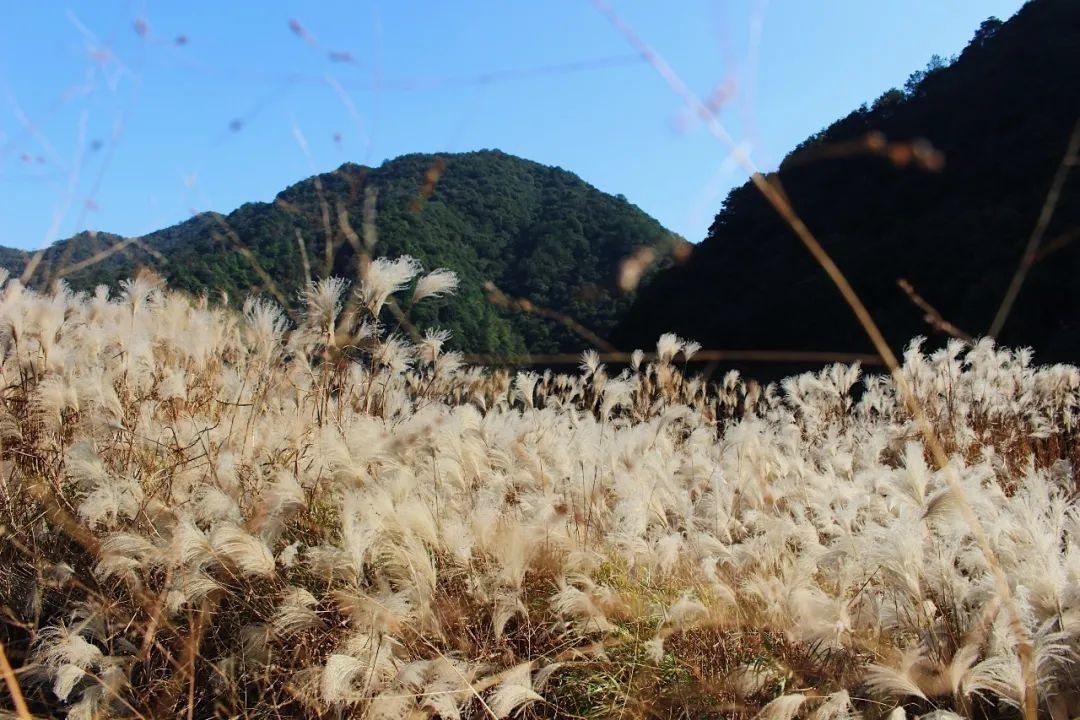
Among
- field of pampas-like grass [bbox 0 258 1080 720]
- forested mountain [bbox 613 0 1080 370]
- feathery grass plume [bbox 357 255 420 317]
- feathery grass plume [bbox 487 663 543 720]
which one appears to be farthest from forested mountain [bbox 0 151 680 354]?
forested mountain [bbox 613 0 1080 370]

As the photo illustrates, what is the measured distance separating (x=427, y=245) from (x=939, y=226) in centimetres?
2375

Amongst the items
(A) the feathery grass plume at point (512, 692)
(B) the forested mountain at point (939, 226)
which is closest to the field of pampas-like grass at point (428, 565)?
(A) the feathery grass plume at point (512, 692)

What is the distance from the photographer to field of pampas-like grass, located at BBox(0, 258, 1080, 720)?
1.77m

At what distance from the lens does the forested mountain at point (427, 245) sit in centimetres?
303

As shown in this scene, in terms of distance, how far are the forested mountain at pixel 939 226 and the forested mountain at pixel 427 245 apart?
24.3 ft

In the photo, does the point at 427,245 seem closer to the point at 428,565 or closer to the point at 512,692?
the point at 428,565

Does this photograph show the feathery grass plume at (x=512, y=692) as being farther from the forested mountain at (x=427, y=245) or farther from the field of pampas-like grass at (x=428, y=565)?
the forested mountain at (x=427, y=245)

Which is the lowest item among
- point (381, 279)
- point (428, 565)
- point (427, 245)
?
point (428, 565)

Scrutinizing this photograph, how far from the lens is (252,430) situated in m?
2.70

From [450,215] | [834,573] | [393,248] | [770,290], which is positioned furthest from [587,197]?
[770,290]

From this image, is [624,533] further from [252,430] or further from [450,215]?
[450,215]

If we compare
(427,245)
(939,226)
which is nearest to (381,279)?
(427,245)

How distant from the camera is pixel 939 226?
23969 millimetres

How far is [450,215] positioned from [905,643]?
6529mm
